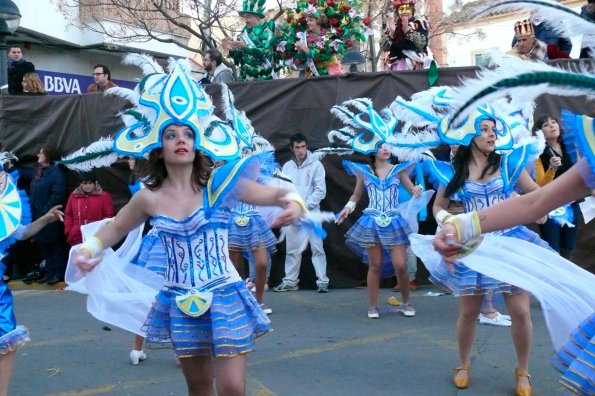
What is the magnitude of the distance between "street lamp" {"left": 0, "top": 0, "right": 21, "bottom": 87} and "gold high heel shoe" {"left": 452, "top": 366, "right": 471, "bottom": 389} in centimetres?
713

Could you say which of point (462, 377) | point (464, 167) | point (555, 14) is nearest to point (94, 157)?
point (464, 167)

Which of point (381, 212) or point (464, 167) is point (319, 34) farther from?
point (464, 167)

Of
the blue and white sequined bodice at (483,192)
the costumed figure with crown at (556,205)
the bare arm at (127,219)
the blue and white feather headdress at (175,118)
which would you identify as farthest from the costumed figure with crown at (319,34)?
the costumed figure with crown at (556,205)

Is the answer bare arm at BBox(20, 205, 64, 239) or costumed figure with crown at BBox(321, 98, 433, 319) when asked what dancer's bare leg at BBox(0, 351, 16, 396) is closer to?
bare arm at BBox(20, 205, 64, 239)

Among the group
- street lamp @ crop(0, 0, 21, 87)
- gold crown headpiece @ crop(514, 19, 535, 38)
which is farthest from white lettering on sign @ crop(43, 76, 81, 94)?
gold crown headpiece @ crop(514, 19, 535, 38)

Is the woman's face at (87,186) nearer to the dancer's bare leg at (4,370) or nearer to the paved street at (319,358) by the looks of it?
the paved street at (319,358)

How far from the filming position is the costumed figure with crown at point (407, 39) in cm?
973

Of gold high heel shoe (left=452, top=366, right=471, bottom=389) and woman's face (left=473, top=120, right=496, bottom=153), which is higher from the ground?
woman's face (left=473, top=120, right=496, bottom=153)

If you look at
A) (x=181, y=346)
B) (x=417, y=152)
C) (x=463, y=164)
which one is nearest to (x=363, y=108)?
(x=417, y=152)

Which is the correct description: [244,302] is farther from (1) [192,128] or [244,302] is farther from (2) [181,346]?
(1) [192,128]

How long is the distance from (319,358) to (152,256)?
1.92m

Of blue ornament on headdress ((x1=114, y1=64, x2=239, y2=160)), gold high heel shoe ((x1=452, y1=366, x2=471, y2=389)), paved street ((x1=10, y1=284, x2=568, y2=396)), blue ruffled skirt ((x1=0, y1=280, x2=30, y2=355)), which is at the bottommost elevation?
paved street ((x1=10, y1=284, x2=568, y2=396))

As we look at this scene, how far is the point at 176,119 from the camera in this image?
11.7 ft

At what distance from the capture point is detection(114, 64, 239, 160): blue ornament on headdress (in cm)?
359
